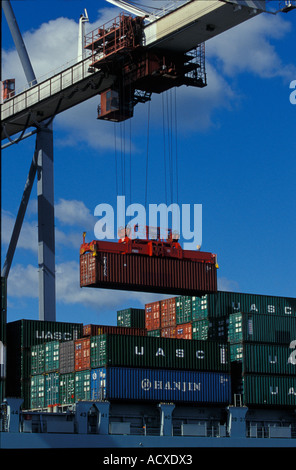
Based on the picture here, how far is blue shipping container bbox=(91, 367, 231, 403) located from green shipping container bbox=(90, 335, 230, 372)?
389 mm

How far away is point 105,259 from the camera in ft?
153

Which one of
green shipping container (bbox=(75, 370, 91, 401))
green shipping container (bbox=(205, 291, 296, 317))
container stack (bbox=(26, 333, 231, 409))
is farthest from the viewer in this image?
green shipping container (bbox=(205, 291, 296, 317))

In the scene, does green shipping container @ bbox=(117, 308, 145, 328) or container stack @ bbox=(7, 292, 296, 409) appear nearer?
container stack @ bbox=(7, 292, 296, 409)

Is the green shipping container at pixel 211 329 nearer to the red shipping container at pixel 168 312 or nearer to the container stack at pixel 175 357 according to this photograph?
the container stack at pixel 175 357

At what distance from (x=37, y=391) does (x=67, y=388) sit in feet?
10.1

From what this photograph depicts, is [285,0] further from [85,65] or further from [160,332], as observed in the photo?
[160,332]

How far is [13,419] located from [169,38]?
23.1 m

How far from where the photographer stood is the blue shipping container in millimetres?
42406

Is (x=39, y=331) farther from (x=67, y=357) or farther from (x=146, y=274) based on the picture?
(x=146, y=274)

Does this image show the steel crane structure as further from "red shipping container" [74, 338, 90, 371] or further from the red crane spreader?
"red shipping container" [74, 338, 90, 371]

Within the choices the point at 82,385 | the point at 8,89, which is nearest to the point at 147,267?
the point at 82,385

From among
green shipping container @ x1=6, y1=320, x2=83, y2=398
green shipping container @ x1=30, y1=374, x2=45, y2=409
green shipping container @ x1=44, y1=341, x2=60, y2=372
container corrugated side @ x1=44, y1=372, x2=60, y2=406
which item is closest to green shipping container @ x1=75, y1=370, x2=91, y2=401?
container corrugated side @ x1=44, y1=372, x2=60, y2=406
